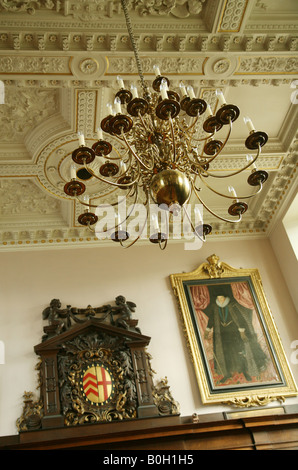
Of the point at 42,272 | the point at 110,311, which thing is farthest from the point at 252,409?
the point at 42,272

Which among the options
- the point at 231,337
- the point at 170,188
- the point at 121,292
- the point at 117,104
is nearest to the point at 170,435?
the point at 231,337

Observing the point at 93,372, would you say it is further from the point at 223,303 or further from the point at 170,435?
the point at 223,303

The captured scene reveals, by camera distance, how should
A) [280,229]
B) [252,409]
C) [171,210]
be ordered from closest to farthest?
[171,210] < [252,409] < [280,229]

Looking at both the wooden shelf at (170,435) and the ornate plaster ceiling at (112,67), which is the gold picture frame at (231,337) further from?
the ornate plaster ceiling at (112,67)

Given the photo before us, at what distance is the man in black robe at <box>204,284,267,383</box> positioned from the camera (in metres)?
7.41

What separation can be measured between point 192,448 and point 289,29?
5.92 meters

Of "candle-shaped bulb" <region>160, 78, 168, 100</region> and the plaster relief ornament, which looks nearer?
"candle-shaped bulb" <region>160, 78, 168, 100</region>

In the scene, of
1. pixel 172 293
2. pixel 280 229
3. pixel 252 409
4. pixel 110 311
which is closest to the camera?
pixel 252 409

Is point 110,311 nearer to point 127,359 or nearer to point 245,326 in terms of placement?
point 127,359

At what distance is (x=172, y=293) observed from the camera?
26.5ft

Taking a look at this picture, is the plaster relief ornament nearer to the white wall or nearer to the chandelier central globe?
the chandelier central globe

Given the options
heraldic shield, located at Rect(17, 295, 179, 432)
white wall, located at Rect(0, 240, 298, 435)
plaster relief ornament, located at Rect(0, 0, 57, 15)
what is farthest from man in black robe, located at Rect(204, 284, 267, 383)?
plaster relief ornament, located at Rect(0, 0, 57, 15)

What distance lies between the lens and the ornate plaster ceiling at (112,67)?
5.32 m

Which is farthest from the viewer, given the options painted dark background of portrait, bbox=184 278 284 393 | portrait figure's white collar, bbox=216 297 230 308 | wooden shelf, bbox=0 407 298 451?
portrait figure's white collar, bbox=216 297 230 308
